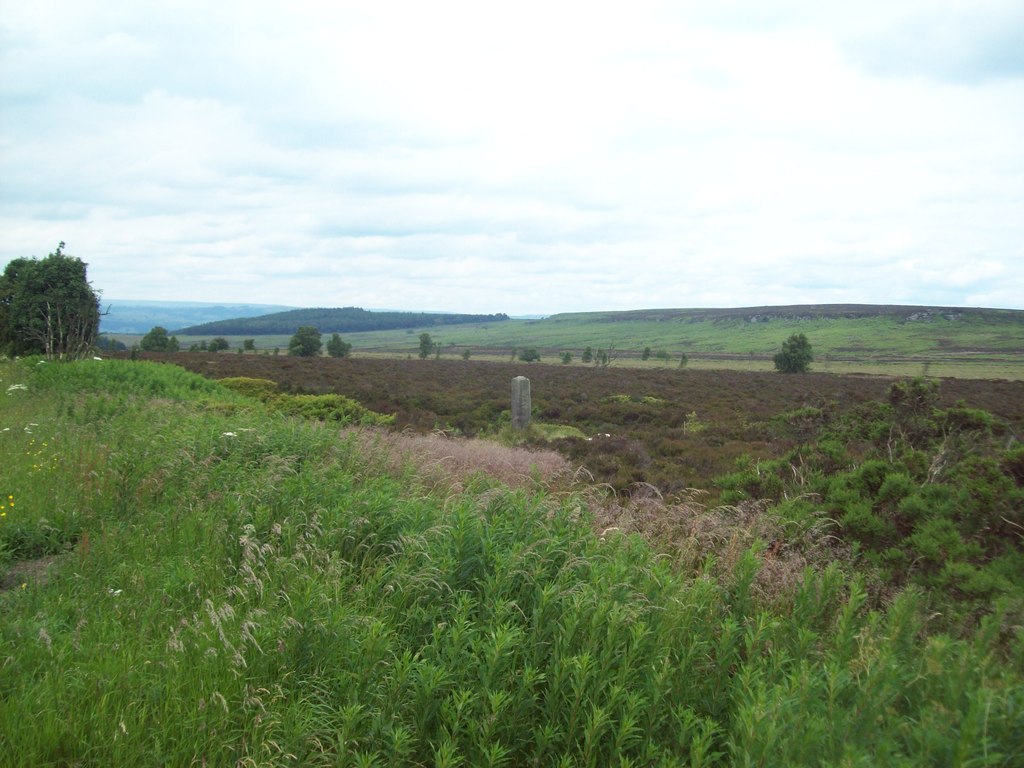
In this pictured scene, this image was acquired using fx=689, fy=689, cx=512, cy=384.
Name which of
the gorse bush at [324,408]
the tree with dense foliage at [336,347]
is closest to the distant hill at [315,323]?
the tree with dense foliage at [336,347]

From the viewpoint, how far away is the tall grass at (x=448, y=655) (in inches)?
98.0

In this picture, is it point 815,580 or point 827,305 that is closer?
point 815,580

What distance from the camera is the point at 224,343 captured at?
183 feet

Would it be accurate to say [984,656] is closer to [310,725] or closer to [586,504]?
[310,725]

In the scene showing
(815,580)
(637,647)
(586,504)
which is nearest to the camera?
(637,647)

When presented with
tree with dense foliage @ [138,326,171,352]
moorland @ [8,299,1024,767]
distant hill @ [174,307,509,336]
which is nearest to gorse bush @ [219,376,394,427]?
moorland @ [8,299,1024,767]

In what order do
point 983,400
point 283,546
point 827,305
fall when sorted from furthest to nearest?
point 827,305
point 983,400
point 283,546

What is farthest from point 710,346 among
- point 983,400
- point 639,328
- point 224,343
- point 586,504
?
point 586,504

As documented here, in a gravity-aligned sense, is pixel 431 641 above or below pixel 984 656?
below

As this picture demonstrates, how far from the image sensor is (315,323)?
16050 centimetres

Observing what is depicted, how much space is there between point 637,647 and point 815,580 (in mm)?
1470

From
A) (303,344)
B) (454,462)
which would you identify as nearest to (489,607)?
(454,462)

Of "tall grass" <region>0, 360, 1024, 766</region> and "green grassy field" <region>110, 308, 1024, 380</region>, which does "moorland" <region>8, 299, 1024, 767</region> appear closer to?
"tall grass" <region>0, 360, 1024, 766</region>

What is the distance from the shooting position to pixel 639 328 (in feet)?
503
